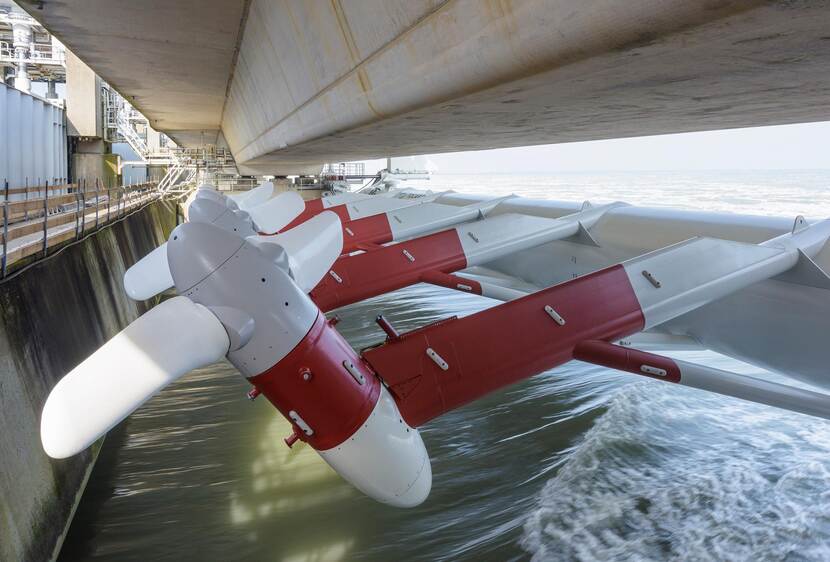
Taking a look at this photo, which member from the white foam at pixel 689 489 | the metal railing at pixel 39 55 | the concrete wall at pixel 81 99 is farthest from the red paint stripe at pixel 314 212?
the metal railing at pixel 39 55

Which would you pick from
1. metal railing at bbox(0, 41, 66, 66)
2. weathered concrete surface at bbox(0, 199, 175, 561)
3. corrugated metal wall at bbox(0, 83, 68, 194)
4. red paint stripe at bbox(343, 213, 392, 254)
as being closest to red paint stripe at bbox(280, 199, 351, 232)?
red paint stripe at bbox(343, 213, 392, 254)

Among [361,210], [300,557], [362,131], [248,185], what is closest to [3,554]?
[300,557]

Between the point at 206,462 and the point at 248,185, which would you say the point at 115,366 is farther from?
the point at 248,185

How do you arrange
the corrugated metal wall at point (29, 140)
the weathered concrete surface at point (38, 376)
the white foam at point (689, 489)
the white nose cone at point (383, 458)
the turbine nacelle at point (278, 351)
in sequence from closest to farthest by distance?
1. the turbine nacelle at point (278, 351)
2. the white nose cone at point (383, 458)
3. the weathered concrete surface at point (38, 376)
4. the white foam at point (689, 489)
5. the corrugated metal wall at point (29, 140)

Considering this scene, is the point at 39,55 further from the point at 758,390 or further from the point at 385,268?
the point at 758,390

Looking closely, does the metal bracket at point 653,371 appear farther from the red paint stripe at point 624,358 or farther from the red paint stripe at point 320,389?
the red paint stripe at point 320,389

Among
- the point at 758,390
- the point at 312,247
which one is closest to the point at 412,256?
the point at 312,247

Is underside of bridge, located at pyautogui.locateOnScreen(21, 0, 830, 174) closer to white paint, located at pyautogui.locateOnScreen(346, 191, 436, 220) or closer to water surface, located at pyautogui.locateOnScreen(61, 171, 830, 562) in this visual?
white paint, located at pyautogui.locateOnScreen(346, 191, 436, 220)
